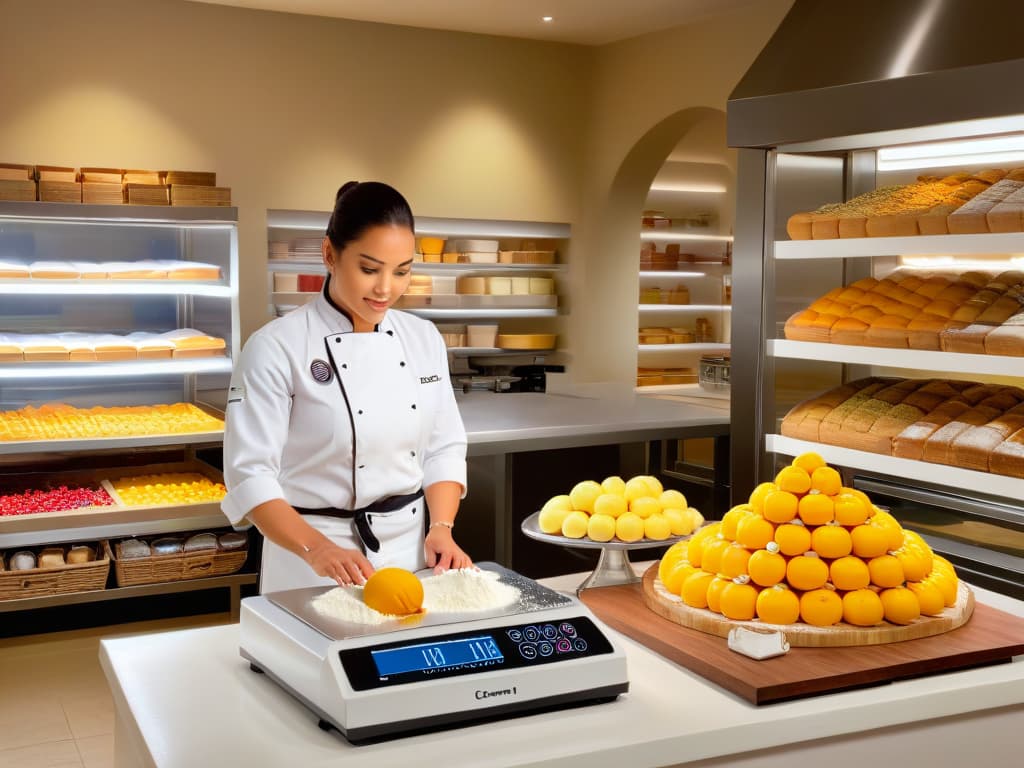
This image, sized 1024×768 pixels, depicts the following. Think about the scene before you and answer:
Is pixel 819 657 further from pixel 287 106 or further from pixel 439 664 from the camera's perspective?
pixel 287 106

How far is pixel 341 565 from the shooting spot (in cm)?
176

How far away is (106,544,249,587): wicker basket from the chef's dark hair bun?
9.05ft

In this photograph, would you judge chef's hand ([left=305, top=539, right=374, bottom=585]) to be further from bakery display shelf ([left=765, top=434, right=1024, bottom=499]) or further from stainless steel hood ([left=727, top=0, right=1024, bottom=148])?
stainless steel hood ([left=727, top=0, right=1024, bottom=148])

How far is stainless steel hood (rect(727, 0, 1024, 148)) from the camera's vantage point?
2914mm

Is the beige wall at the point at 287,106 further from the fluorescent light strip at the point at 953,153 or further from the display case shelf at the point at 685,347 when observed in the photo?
the fluorescent light strip at the point at 953,153

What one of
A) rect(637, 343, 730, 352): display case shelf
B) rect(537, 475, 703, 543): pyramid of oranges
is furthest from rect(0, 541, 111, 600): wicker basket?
rect(637, 343, 730, 352): display case shelf

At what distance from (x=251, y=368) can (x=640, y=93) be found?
19.5 feet

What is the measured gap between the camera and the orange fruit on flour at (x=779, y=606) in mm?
1812

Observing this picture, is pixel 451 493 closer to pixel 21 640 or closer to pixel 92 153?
pixel 21 640

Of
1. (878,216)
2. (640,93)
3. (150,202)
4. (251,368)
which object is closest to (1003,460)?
(878,216)

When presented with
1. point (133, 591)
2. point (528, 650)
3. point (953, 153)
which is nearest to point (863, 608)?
point (528, 650)

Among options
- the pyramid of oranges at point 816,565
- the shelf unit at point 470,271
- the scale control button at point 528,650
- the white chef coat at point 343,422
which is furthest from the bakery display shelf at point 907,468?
the shelf unit at point 470,271

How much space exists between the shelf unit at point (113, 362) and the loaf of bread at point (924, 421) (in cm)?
239

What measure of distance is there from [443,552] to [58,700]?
2.74 meters
